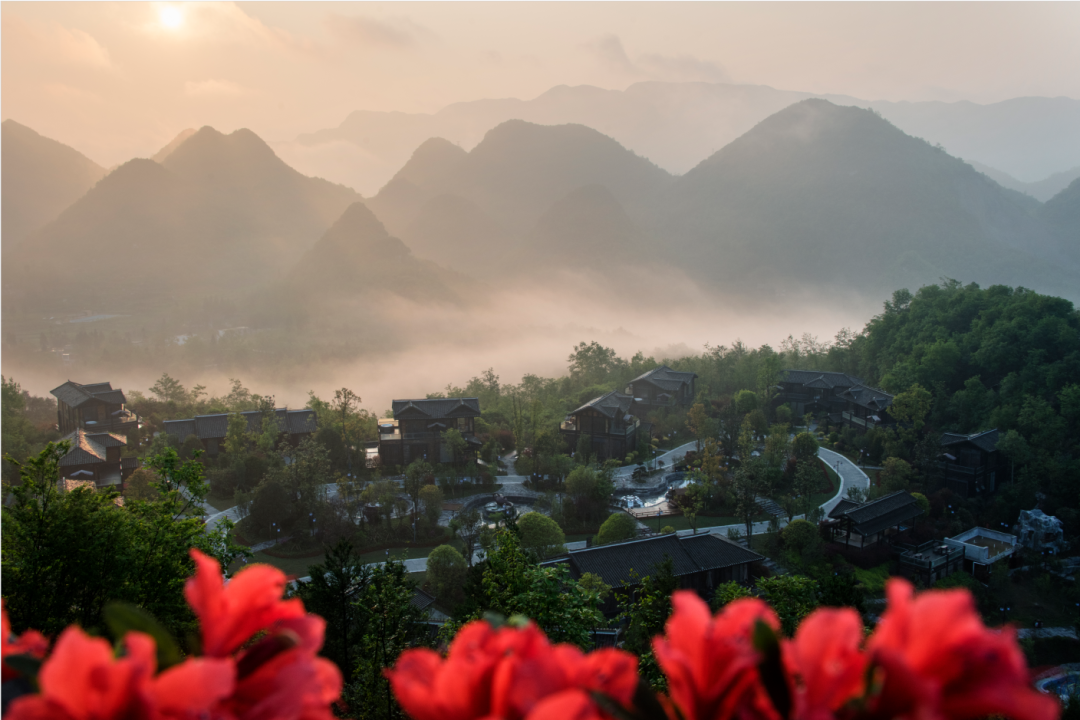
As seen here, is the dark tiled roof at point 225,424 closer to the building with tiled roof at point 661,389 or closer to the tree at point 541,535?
the tree at point 541,535

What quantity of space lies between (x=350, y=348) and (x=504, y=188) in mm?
80433

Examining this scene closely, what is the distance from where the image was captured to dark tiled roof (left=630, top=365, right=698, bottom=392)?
35.1m

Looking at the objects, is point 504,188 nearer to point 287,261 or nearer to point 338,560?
point 287,261

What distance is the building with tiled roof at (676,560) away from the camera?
1611cm

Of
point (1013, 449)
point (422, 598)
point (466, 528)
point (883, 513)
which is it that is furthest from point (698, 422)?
point (422, 598)

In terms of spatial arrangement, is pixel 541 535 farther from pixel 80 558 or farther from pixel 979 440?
pixel 979 440

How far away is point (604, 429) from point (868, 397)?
1441 centimetres

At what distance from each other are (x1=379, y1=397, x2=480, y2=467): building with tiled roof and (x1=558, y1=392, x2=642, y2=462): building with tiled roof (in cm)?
489

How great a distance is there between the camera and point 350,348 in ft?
203

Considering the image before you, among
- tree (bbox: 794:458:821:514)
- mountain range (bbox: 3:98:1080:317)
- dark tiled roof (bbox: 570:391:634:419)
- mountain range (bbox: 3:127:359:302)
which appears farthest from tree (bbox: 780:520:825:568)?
mountain range (bbox: 3:127:359:302)

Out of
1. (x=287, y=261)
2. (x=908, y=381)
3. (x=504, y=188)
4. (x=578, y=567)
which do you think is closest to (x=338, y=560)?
(x=578, y=567)

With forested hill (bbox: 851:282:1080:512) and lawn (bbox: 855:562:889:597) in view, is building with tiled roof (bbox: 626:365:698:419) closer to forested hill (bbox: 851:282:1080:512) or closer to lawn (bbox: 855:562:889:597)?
forested hill (bbox: 851:282:1080:512)

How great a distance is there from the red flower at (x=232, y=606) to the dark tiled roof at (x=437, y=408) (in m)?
26.9

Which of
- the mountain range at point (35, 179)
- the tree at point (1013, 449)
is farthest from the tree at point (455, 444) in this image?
the mountain range at point (35, 179)
